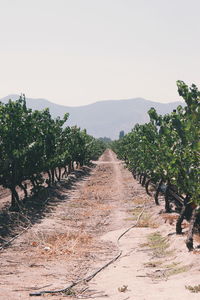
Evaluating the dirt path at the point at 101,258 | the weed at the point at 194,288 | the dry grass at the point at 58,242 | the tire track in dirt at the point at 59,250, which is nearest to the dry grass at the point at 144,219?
the dirt path at the point at 101,258

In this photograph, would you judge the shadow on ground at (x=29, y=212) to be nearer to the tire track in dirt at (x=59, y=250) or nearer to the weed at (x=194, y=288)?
the tire track in dirt at (x=59, y=250)

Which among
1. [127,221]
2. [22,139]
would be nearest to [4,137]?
[22,139]

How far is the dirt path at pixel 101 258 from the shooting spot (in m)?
12.2

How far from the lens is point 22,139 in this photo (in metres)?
25.3

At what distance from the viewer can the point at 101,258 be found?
16.5 meters

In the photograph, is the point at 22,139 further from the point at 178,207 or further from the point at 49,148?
the point at 178,207

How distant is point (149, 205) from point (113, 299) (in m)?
18.4

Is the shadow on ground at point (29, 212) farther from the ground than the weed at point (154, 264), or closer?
farther from the ground

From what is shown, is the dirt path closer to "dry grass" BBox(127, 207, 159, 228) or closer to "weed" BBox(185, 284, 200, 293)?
"dry grass" BBox(127, 207, 159, 228)

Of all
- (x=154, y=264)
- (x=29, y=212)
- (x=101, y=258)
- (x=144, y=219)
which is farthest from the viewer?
(x=29, y=212)

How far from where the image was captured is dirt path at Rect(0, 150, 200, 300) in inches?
480

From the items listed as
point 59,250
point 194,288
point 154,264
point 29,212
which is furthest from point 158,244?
point 29,212

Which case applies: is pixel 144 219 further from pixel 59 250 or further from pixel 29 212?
pixel 59 250

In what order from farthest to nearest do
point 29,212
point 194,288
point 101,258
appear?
point 29,212 → point 101,258 → point 194,288
